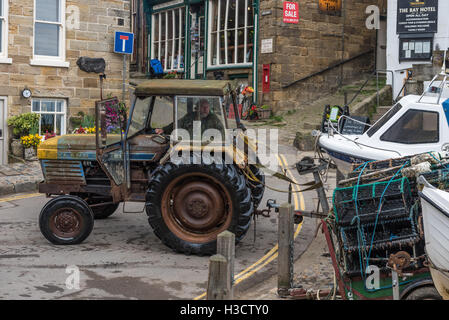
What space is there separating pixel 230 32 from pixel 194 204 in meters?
15.9

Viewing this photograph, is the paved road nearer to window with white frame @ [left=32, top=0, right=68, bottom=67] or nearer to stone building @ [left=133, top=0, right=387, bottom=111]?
window with white frame @ [left=32, top=0, right=68, bottom=67]

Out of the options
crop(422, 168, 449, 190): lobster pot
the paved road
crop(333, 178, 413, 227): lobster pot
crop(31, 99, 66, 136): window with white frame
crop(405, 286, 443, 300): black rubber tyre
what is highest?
crop(31, 99, 66, 136): window with white frame

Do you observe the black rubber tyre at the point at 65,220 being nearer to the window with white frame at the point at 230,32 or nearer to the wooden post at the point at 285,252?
the wooden post at the point at 285,252

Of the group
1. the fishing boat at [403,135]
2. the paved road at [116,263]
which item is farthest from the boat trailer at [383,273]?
the fishing boat at [403,135]

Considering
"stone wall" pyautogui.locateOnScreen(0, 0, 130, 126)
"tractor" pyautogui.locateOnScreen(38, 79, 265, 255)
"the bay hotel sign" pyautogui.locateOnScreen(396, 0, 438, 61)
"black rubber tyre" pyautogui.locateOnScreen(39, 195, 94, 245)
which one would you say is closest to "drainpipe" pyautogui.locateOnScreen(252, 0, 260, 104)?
"the bay hotel sign" pyautogui.locateOnScreen(396, 0, 438, 61)

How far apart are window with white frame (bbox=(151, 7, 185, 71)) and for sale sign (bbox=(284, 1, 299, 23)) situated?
635 cm

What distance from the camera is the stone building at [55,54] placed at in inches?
582

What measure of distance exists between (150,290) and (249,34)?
54.6ft

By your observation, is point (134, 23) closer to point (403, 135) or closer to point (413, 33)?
point (413, 33)

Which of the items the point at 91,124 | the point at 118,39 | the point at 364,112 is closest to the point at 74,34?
the point at 118,39

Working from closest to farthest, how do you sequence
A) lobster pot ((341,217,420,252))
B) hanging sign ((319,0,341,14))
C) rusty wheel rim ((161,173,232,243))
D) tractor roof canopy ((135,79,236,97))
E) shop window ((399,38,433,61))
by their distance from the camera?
lobster pot ((341,217,420,252)), rusty wheel rim ((161,173,232,243)), tractor roof canopy ((135,79,236,97)), shop window ((399,38,433,61)), hanging sign ((319,0,341,14))

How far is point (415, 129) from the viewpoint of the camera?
927 cm

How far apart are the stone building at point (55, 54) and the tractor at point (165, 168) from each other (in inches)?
279

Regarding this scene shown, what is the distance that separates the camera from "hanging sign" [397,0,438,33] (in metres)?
18.5
